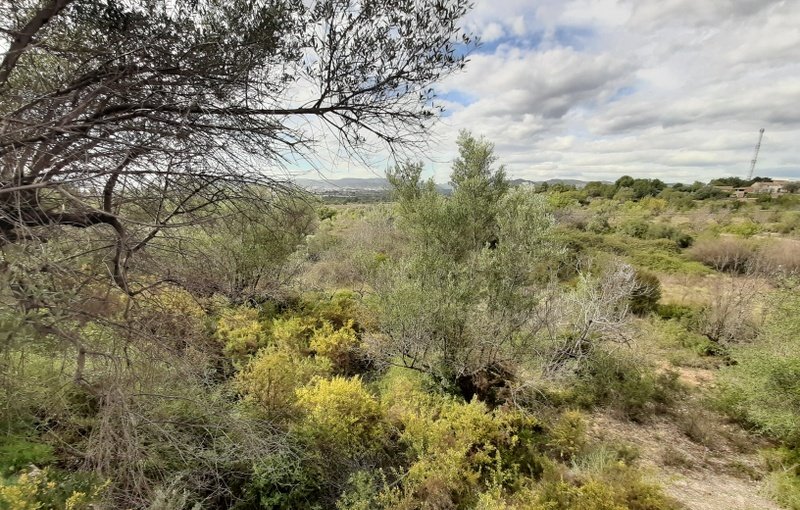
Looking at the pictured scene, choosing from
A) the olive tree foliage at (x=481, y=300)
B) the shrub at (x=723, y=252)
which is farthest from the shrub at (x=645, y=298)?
the shrub at (x=723, y=252)

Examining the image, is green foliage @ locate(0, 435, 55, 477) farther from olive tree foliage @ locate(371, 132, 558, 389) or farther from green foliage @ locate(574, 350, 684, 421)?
green foliage @ locate(574, 350, 684, 421)

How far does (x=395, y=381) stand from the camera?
6.14 m

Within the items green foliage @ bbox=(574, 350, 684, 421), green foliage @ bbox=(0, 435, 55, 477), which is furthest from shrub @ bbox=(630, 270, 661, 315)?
green foliage @ bbox=(0, 435, 55, 477)

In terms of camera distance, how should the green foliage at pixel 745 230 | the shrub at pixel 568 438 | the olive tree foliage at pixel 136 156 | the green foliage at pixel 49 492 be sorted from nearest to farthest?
the olive tree foliage at pixel 136 156 < the green foliage at pixel 49 492 < the shrub at pixel 568 438 < the green foliage at pixel 745 230

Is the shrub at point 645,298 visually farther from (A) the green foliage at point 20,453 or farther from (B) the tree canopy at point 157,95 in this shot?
(A) the green foliage at point 20,453

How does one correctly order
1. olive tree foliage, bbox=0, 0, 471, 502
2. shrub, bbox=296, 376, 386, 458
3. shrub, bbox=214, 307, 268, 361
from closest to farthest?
olive tree foliage, bbox=0, 0, 471, 502 → shrub, bbox=296, 376, 386, 458 → shrub, bbox=214, 307, 268, 361

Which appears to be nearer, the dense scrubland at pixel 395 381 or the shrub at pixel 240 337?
the dense scrubland at pixel 395 381

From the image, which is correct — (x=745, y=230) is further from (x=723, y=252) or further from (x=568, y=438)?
(x=568, y=438)

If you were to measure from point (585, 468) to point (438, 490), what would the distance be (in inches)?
76.5

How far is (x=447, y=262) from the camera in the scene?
5.79 meters

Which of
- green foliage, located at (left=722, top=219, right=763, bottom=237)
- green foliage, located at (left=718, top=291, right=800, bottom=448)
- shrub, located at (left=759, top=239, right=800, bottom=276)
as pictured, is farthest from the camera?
green foliage, located at (left=722, top=219, right=763, bottom=237)

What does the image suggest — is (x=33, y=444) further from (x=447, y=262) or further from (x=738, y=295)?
(x=738, y=295)

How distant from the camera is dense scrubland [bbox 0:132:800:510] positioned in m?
2.11

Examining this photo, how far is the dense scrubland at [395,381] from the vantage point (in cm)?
211
